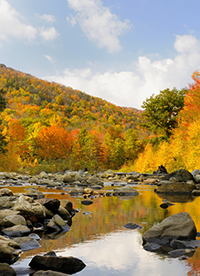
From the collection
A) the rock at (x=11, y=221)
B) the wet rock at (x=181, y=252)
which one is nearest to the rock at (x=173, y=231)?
the wet rock at (x=181, y=252)

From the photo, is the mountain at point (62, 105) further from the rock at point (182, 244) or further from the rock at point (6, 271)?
the rock at point (6, 271)

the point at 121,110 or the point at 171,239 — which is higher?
the point at 121,110

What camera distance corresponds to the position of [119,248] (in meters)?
4.51

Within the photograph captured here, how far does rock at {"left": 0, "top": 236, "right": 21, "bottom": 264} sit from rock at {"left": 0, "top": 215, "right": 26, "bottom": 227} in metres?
1.26

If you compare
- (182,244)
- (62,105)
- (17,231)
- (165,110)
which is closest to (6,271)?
(17,231)

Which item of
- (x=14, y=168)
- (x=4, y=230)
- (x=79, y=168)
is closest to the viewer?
(x=4, y=230)

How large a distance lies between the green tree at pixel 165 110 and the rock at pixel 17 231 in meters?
26.7

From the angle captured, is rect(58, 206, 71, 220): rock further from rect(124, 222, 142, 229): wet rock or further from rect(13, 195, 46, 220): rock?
rect(124, 222, 142, 229): wet rock

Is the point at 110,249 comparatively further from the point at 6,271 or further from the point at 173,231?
the point at 6,271

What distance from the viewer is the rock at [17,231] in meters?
5.01

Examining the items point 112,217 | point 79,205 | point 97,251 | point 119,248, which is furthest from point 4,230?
point 79,205

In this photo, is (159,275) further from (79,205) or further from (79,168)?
(79,168)

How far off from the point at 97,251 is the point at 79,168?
1044 inches

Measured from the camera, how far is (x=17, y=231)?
511 centimetres
